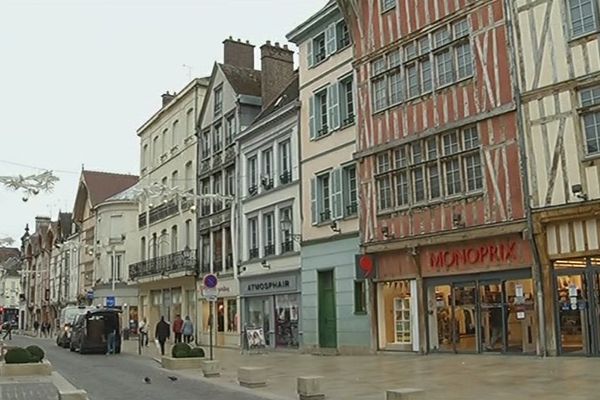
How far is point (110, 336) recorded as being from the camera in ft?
94.2

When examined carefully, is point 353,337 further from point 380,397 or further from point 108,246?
point 108,246

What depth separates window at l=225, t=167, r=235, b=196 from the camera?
31562 mm

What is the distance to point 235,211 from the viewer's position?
30.9m

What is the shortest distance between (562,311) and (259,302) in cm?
1429

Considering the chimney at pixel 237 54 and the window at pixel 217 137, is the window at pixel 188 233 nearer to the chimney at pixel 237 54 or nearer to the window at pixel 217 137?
the window at pixel 217 137

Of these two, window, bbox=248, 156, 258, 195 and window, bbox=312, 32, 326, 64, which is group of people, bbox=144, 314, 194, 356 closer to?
window, bbox=248, 156, 258, 195

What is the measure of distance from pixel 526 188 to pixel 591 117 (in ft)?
7.05

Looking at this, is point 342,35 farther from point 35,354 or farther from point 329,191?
point 35,354

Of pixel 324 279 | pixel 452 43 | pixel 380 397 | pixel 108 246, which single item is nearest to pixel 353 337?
pixel 324 279

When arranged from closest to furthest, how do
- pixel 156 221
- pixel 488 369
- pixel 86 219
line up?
pixel 488 369, pixel 156 221, pixel 86 219

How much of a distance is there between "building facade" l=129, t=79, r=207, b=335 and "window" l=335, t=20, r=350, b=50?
1191 centimetres

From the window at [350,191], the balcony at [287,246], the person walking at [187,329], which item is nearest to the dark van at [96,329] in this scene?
the person walking at [187,329]

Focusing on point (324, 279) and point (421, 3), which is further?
point (324, 279)

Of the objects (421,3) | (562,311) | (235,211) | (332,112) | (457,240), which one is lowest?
(562,311)
